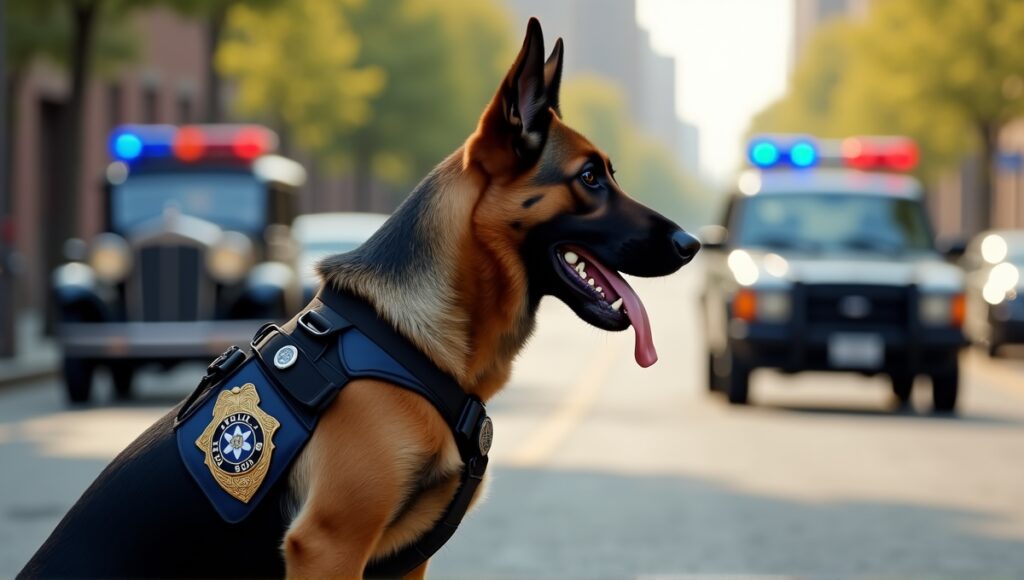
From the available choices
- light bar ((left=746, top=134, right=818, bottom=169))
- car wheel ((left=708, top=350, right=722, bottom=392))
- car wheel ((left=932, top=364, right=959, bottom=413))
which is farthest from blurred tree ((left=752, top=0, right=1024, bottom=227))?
car wheel ((left=932, top=364, right=959, bottom=413))

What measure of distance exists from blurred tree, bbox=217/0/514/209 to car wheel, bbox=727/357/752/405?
15.4 metres

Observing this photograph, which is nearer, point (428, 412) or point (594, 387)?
point (428, 412)

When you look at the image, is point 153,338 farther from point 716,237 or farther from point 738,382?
point 738,382

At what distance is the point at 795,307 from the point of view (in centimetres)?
1489

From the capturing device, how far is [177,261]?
16953mm

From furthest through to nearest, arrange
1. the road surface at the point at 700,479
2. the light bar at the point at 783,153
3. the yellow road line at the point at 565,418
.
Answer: the light bar at the point at 783,153 → the yellow road line at the point at 565,418 → the road surface at the point at 700,479

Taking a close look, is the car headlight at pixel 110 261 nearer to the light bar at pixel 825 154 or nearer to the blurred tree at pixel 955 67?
the light bar at pixel 825 154

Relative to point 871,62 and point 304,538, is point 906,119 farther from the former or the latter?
point 304,538

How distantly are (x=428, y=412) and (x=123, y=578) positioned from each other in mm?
720

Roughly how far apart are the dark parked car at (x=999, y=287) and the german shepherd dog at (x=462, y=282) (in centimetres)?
1776

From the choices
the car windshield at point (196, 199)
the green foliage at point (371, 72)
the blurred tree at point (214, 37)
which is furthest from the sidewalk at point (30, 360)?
the green foliage at point (371, 72)

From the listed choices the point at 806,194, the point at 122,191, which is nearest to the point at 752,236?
the point at 806,194

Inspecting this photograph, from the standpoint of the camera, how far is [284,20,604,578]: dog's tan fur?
3.64 metres

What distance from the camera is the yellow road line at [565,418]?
39.6 feet
